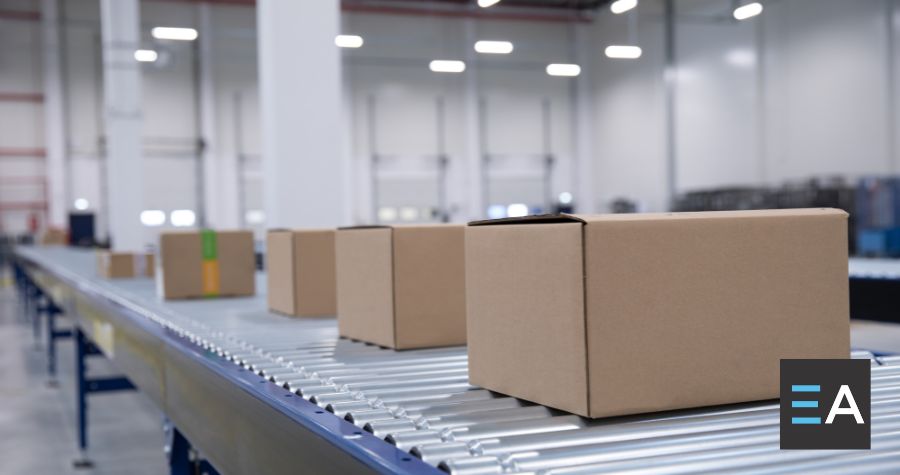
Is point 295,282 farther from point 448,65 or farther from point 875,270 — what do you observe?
point 448,65

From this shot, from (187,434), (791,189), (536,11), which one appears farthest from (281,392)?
(536,11)

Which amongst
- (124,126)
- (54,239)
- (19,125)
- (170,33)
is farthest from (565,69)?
(19,125)

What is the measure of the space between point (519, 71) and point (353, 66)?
4196 mm

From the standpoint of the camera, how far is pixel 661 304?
50.5 inches

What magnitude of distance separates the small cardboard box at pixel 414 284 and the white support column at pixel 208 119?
56.6ft

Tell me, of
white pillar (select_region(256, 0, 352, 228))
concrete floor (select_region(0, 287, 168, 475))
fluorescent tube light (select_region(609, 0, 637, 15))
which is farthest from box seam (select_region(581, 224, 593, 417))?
fluorescent tube light (select_region(609, 0, 637, 15))

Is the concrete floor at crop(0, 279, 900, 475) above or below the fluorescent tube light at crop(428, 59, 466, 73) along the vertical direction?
below

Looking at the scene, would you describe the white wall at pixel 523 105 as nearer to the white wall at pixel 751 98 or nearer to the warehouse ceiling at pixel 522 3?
the white wall at pixel 751 98

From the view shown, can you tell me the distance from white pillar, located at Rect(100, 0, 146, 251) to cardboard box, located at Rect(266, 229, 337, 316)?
8261mm

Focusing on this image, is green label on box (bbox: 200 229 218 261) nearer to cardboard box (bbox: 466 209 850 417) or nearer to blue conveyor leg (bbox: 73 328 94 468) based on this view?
blue conveyor leg (bbox: 73 328 94 468)

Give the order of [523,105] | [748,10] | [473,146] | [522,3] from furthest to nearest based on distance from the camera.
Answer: [523,105] → [473,146] → [522,3] → [748,10]

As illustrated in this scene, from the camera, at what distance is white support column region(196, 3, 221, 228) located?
18.7 meters

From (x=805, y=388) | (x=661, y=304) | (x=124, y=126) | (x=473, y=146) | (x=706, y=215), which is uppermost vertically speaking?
(x=473, y=146)

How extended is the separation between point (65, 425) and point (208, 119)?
44.8 feet
